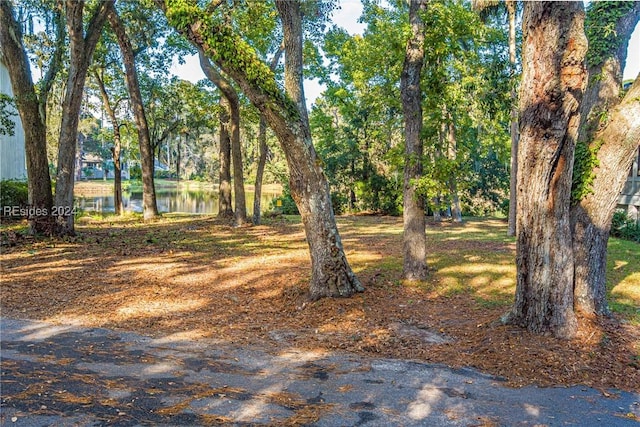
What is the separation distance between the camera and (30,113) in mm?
12438

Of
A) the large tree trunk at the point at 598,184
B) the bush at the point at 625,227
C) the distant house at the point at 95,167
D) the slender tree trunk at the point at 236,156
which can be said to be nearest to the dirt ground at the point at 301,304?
the large tree trunk at the point at 598,184

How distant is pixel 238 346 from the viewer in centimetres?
526

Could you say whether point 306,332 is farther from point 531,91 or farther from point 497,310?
point 531,91

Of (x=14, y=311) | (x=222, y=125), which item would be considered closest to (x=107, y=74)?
(x=222, y=125)

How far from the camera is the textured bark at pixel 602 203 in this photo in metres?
5.46

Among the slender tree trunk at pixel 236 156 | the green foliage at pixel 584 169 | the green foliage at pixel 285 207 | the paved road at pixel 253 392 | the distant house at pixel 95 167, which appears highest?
the distant house at pixel 95 167

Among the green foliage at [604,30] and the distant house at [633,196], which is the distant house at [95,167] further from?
the green foliage at [604,30]

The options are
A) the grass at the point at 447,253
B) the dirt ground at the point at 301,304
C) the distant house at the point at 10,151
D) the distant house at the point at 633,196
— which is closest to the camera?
the dirt ground at the point at 301,304

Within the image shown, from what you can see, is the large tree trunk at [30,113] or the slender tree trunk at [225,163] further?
the slender tree trunk at [225,163]

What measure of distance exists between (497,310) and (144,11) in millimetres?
17204

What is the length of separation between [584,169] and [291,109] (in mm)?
3817

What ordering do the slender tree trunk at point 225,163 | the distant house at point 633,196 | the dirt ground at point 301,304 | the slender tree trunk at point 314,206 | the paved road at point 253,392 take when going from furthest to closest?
the slender tree trunk at point 225,163, the distant house at point 633,196, the slender tree trunk at point 314,206, the dirt ground at point 301,304, the paved road at point 253,392

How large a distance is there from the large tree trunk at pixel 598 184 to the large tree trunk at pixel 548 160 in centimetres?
62

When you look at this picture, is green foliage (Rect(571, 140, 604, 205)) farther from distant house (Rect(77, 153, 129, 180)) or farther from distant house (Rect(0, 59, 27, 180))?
distant house (Rect(77, 153, 129, 180))
